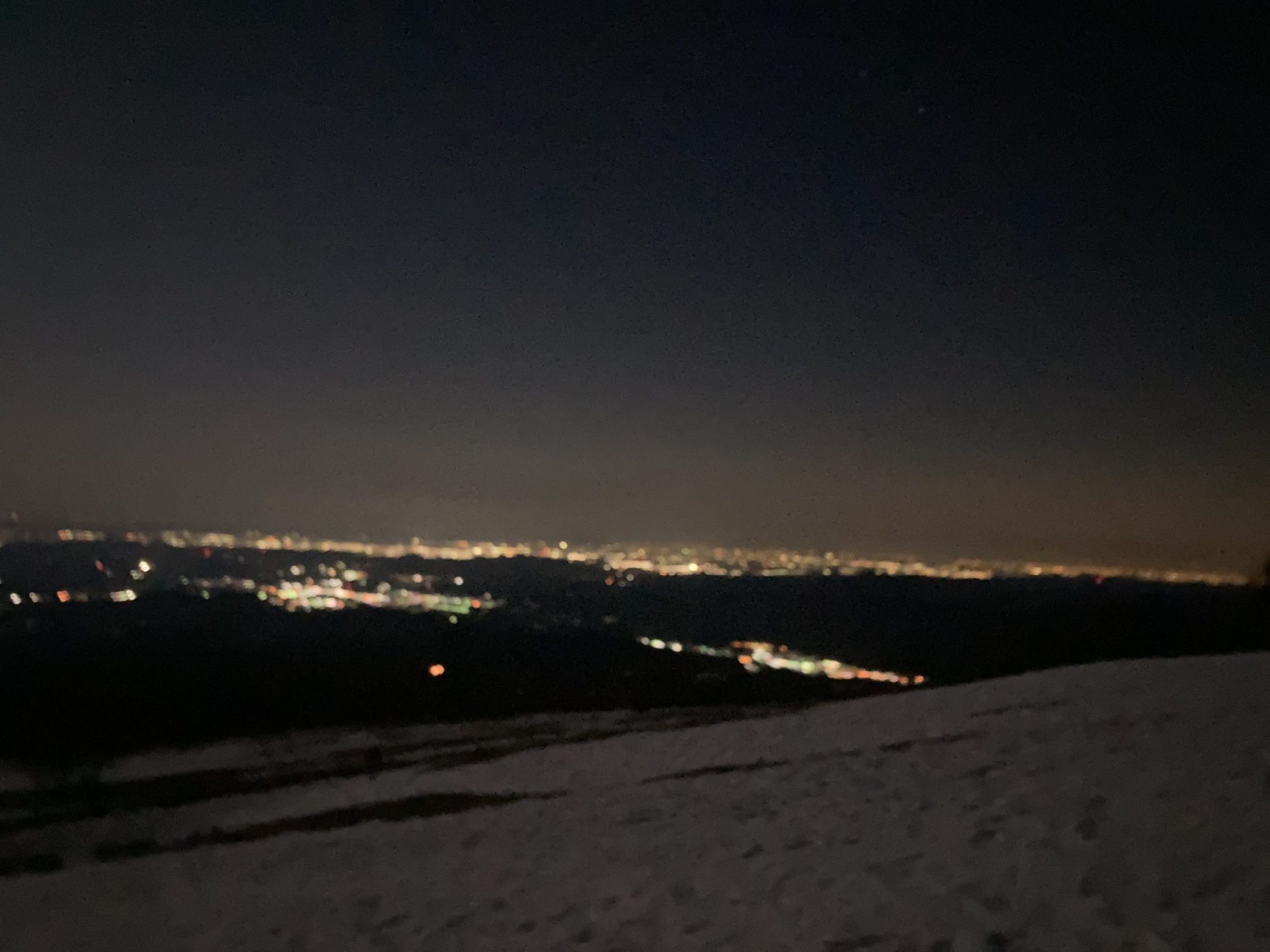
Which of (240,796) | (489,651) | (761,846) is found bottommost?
(489,651)

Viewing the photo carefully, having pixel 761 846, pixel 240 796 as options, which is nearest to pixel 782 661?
pixel 240 796

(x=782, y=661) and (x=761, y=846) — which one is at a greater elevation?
(x=761, y=846)

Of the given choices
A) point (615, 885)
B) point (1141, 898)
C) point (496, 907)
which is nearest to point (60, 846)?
point (496, 907)


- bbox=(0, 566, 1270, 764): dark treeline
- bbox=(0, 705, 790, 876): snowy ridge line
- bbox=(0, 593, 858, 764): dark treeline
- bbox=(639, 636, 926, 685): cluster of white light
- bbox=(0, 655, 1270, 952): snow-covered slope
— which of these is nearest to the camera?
bbox=(0, 655, 1270, 952): snow-covered slope

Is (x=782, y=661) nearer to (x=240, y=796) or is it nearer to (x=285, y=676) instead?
(x=285, y=676)

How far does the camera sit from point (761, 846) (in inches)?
386

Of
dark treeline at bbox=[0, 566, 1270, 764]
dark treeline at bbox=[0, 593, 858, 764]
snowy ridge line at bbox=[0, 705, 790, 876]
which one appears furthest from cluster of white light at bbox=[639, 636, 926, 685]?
snowy ridge line at bbox=[0, 705, 790, 876]

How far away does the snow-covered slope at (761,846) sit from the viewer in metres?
6.94

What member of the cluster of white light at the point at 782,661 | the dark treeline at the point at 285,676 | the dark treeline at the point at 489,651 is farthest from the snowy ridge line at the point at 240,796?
the cluster of white light at the point at 782,661

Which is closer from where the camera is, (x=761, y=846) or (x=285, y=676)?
(x=761, y=846)

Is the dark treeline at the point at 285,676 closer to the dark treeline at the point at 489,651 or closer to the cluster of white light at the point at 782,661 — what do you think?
the dark treeline at the point at 489,651

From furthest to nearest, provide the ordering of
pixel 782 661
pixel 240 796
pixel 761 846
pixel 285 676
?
pixel 782 661 → pixel 285 676 → pixel 240 796 → pixel 761 846

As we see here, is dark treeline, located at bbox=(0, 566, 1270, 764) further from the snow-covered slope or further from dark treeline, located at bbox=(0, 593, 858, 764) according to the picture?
the snow-covered slope

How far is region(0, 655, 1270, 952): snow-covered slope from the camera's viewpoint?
6941mm
